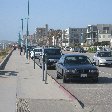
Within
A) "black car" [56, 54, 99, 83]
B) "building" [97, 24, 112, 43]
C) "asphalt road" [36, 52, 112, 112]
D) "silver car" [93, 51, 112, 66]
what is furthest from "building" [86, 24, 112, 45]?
"asphalt road" [36, 52, 112, 112]

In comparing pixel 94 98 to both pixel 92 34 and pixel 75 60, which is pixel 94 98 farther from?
pixel 92 34

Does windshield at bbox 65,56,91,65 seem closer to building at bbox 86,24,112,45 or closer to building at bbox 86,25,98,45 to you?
building at bbox 86,24,112,45

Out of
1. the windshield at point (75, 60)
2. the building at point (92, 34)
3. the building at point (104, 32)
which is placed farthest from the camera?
the building at point (92, 34)

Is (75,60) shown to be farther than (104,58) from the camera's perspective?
No

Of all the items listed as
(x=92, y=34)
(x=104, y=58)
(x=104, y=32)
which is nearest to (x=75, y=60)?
(x=104, y=58)

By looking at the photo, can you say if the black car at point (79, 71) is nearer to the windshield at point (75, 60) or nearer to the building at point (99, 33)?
the windshield at point (75, 60)

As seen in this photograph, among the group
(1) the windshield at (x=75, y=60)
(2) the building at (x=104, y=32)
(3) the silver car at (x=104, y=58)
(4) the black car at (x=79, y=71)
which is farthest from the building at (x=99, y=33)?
(4) the black car at (x=79, y=71)

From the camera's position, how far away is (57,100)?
1276 cm

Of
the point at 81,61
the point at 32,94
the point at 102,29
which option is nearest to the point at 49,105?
the point at 32,94

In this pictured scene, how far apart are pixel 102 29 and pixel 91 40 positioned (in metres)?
6.99

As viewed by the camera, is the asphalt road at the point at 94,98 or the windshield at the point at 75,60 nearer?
the asphalt road at the point at 94,98

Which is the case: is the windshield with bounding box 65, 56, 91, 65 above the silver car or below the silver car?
above

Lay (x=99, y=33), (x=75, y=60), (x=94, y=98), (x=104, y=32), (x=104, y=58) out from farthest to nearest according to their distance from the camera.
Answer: (x=99, y=33) → (x=104, y=32) → (x=104, y=58) → (x=75, y=60) → (x=94, y=98)

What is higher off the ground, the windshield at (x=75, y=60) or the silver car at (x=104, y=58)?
the windshield at (x=75, y=60)
